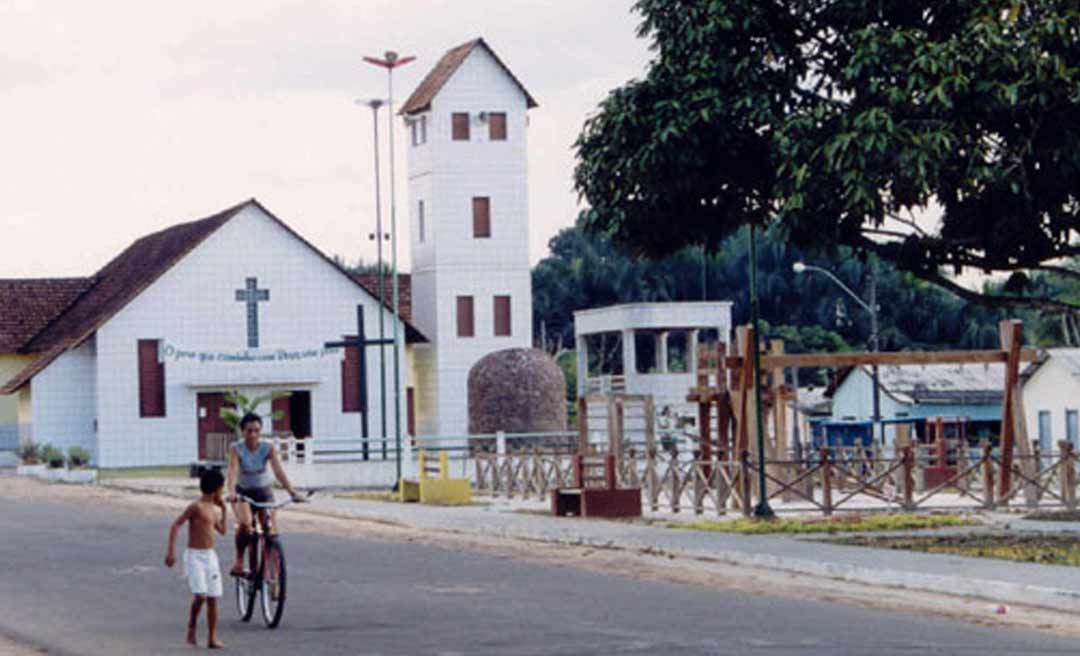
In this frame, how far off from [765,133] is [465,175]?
151 ft

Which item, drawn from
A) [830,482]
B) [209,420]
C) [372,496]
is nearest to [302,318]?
[209,420]

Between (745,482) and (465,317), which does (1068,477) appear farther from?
(465,317)

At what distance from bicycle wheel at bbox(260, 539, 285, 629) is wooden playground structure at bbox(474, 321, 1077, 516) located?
53.6ft

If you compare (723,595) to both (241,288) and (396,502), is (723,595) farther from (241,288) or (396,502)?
(241,288)

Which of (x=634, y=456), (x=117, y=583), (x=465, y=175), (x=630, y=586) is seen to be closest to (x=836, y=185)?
(x=630, y=586)

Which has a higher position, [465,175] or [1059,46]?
[465,175]

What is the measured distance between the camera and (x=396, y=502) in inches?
1769

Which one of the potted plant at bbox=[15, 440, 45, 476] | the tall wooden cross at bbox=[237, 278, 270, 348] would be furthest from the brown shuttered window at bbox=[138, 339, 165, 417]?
the potted plant at bbox=[15, 440, 45, 476]

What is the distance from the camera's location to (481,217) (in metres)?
75.0

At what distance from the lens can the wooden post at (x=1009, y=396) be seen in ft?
118

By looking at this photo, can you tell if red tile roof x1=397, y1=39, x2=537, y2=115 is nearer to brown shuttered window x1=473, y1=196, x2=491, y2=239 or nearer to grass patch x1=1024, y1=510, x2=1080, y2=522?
brown shuttered window x1=473, y1=196, x2=491, y2=239

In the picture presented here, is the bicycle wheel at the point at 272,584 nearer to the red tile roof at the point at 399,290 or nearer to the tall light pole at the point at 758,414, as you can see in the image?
the tall light pole at the point at 758,414

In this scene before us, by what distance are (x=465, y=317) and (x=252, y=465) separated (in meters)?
56.7

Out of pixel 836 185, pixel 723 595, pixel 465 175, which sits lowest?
pixel 723 595
